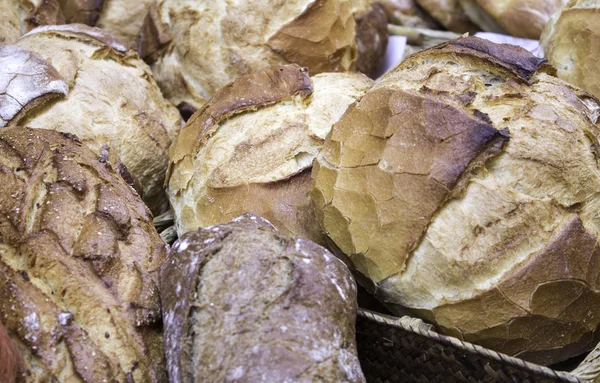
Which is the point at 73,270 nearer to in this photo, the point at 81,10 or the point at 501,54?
the point at 501,54

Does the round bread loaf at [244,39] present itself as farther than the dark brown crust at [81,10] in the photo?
No

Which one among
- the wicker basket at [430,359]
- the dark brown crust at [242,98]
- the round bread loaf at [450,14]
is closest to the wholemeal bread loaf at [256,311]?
the wicker basket at [430,359]

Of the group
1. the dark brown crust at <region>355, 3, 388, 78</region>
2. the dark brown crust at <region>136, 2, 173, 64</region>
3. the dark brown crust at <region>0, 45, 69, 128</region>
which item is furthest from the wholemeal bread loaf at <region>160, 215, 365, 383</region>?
the dark brown crust at <region>355, 3, 388, 78</region>

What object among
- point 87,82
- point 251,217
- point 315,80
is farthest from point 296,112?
point 87,82

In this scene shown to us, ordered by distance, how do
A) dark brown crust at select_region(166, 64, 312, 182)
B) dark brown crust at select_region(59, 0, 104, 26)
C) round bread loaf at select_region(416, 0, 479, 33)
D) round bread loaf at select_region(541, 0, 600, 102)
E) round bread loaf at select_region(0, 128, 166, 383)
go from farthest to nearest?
1. round bread loaf at select_region(416, 0, 479, 33)
2. dark brown crust at select_region(59, 0, 104, 26)
3. round bread loaf at select_region(541, 0, 600, 102)
4. dark brown crust at select_region(166, 64, 312, 182)
5. round bread loaf at select_region(0, 128, 166, 383)

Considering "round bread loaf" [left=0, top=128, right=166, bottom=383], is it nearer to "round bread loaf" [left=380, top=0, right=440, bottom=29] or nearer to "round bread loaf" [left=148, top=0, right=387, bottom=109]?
"round bread loaf" [left=148, top=0, right=387, bottom=109]

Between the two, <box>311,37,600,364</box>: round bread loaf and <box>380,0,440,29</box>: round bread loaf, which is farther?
<box>380,0,440,29</box>: round bread loaf

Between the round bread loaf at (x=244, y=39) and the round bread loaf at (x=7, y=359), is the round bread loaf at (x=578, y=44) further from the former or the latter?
the round bread loaf at (x=7, y=359)
